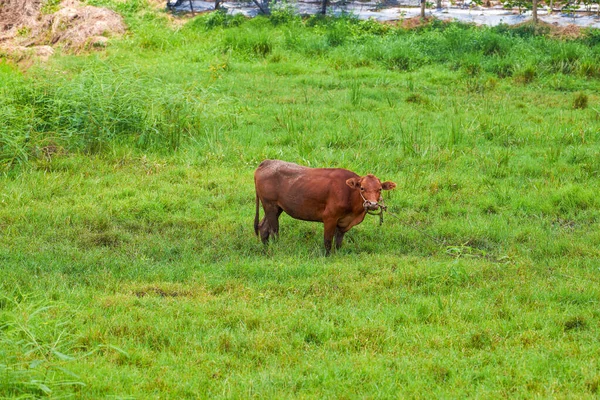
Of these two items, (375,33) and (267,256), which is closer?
(267,256)

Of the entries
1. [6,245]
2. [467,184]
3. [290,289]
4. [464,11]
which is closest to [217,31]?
[464,11]

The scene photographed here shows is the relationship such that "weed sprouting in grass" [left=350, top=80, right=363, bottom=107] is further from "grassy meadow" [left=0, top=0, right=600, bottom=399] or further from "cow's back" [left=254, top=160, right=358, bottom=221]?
"cow's back" [left=254, top=160, right=358, bottom=221]

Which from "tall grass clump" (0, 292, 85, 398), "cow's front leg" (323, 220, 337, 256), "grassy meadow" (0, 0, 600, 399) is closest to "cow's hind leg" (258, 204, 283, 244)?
"grassy meadow" (0, 0, 600, 399)

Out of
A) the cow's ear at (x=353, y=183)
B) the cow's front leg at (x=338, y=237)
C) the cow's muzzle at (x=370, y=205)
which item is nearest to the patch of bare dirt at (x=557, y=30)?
the cow's front leg at (x=338, y=237)

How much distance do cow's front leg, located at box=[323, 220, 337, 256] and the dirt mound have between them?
38.2ft

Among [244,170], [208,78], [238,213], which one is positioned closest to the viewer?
[238,213]

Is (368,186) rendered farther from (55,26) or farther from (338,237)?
(55,26)

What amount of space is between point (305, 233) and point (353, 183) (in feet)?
4.12

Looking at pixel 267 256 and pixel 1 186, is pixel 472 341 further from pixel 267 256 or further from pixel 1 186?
pixel 1 186

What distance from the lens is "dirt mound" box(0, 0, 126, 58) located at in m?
18.2

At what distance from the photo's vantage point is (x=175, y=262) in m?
7.75

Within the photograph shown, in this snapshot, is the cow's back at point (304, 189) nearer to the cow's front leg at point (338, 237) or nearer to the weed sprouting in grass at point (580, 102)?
the cow's front leg at point (338, 237)

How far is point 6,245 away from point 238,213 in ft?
8.27

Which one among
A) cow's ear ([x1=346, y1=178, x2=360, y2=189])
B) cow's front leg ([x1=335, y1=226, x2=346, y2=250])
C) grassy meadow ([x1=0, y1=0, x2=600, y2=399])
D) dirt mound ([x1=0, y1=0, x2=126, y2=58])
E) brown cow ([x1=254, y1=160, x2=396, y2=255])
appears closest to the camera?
grassy meadow ([x1=0, y1=0, x2=600, y2=399])
